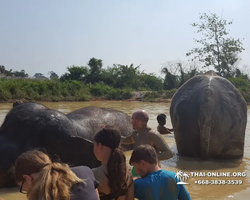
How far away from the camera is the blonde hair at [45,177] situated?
1.82 metres

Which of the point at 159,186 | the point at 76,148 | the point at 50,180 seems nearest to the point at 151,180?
the point at 159,186

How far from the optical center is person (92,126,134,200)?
243 centimetres

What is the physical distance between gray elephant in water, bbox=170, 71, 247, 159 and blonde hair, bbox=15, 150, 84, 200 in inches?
155

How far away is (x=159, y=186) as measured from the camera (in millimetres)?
2488

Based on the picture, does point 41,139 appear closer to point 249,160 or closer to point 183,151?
point 183,151

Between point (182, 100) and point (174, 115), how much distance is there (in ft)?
0.95

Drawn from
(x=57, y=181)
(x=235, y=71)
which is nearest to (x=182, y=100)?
(x=57, y=181)

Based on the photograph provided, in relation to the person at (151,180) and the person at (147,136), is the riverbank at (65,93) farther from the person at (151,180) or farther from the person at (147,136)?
the person at (151,180)

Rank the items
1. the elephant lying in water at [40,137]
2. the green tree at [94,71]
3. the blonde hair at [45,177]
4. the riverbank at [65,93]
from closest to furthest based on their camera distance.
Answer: the blonde hair at [45,177], the elephant lying in water at [40,137], the riverbank at [65,93], the green tree at [94,71]

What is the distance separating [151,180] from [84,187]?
23.2 inches

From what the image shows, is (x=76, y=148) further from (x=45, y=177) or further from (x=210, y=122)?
(x=45, y=177)

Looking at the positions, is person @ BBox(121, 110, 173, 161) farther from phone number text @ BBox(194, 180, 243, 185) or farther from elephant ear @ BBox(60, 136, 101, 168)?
phone number text @ BBox(194, 180, 243, 185)

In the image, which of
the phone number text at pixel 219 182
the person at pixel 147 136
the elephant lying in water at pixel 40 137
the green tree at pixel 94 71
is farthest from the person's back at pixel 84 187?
the green tree at pixel 94 71

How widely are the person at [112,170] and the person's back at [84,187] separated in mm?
225
